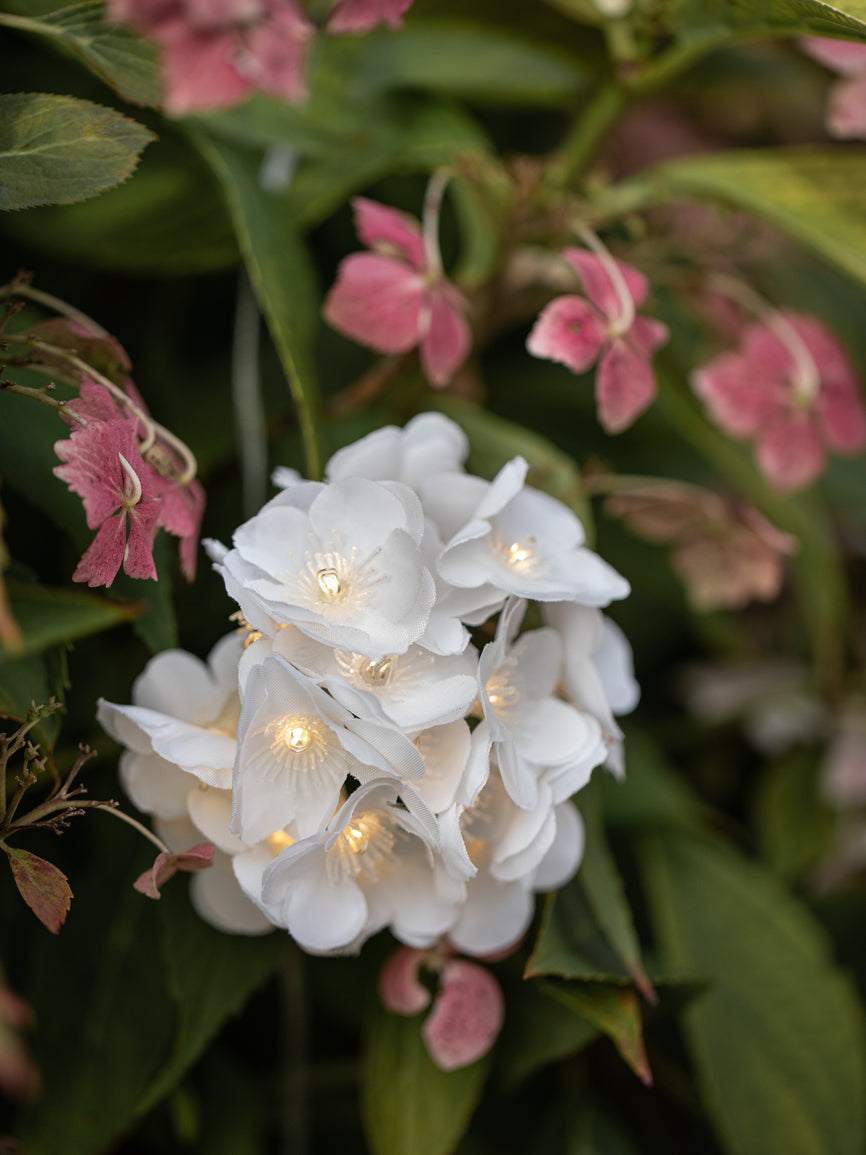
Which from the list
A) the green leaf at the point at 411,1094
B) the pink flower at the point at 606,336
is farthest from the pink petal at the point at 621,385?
the green leaf at the point at 411,1094

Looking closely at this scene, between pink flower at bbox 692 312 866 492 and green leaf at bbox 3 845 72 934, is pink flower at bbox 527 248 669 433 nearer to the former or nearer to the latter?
pink flower at bbox 692 312 866 492

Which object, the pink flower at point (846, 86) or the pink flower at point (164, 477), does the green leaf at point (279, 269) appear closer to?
the pink flower at point (164, 477)

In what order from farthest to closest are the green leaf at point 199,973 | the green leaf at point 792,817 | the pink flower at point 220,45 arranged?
the green leaf at point 792,817, the green leaf at point 199,973, the pink flower at point 220,45

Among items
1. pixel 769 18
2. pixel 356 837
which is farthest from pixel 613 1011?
pixel 769 18

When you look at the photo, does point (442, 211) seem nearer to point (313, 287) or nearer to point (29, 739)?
point (313, 287)

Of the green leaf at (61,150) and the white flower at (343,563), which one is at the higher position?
the green leaf at (61,150)

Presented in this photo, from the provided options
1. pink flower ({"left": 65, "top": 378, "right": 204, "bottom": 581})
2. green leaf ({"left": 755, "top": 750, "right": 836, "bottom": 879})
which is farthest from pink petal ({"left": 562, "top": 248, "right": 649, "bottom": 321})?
green leaf ({"left": 755, "top": 750, "right": 836, "bottom": 879})

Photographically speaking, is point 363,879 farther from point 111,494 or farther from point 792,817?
point 792,817
